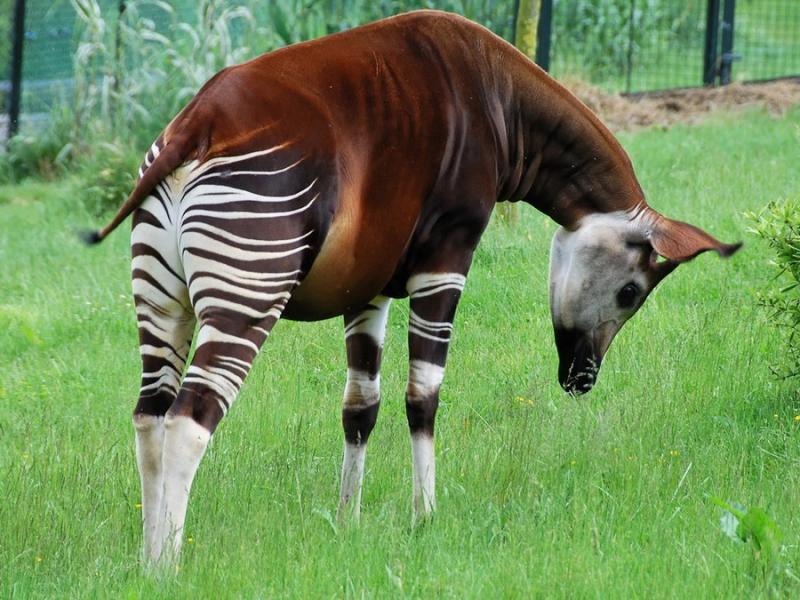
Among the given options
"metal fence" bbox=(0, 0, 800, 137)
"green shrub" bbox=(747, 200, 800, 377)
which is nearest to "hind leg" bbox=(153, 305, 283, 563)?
"green shrub" bbox=(747, 200, 800, 377)

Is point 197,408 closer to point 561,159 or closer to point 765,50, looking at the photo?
point 561,159

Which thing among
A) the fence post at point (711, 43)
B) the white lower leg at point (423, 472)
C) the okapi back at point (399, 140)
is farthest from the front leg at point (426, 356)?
the fence post at point (711, 43)

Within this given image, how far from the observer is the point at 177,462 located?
3.59 m

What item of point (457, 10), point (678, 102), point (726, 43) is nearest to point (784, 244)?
point (678, 102)

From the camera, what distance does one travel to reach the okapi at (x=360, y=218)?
144 inches

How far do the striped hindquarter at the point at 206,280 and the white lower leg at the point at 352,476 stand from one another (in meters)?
0.85

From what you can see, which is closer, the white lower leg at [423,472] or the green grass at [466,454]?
the green grass at [466,454]

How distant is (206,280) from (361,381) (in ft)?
4.04

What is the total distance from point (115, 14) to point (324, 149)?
8713 millimetres

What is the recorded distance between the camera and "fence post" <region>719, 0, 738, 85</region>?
13117 mm

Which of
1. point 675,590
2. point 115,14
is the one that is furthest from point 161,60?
point 675,590

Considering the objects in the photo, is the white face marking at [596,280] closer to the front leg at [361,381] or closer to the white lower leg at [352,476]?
the front leg at [361,381]

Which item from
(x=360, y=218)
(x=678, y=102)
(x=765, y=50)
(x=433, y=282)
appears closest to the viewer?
(x=360, y=218)

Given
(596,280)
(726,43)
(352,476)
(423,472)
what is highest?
(596,280)
